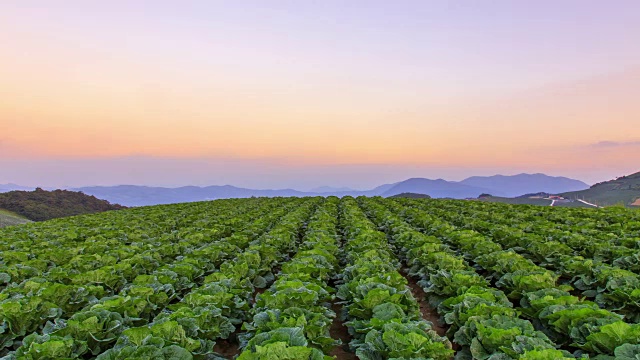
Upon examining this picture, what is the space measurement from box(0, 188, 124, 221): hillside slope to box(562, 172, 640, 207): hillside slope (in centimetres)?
7386

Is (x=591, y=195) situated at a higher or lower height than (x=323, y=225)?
lower

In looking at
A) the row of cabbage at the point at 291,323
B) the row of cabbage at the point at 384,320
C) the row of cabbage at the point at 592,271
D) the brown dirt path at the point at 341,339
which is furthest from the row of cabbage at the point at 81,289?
the row of cabbage at the point at 592,271

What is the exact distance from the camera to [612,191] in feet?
234

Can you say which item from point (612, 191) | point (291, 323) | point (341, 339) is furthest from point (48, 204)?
point (612, 191)

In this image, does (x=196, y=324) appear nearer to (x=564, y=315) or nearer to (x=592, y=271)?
(x=564, y=315)

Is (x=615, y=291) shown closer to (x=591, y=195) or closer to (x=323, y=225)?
(x=323, y=225)

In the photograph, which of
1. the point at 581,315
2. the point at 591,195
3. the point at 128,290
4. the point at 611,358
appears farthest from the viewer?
the point at 591,195

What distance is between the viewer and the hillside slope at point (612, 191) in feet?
203

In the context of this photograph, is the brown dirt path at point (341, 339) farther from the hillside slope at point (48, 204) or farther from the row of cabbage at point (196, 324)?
the hillside slope at point (48, 204)

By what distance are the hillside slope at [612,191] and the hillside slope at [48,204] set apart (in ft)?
242

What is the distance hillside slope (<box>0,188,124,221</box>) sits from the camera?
133 ft

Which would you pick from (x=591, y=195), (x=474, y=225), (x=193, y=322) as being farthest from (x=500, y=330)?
(x=591, y=195)

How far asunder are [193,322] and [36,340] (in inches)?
59.1

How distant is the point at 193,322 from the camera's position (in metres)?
4.24
